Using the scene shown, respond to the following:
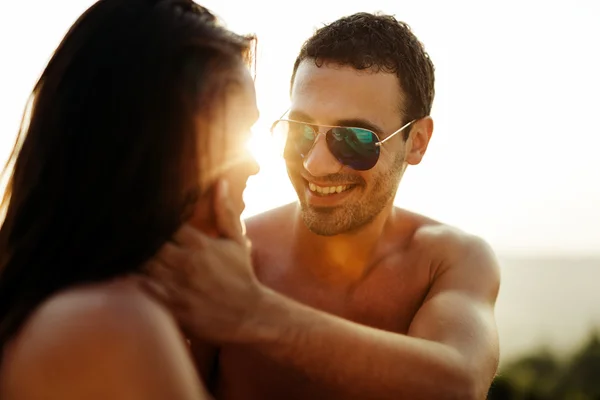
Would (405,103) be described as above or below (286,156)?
above

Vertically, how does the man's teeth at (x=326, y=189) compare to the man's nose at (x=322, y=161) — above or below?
below

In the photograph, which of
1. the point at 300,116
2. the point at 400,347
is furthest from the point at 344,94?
the point at 400,347

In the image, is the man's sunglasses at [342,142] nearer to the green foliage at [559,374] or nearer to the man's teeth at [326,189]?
the man's teeth at [326,189]

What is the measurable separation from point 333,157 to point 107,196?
238 cm

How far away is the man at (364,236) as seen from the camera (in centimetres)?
389

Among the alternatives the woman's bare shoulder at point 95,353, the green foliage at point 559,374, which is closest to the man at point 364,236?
the woman's bare shoulder at point 95,353

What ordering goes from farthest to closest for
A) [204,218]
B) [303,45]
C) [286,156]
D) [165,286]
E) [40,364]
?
[303,45], [286,156], [204,218], [165,286], [40,364]

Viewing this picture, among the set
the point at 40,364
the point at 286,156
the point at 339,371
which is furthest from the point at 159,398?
the point at 286,156

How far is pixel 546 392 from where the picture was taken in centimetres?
3494

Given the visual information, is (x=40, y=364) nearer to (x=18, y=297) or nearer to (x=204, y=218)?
(x=18, y=297)

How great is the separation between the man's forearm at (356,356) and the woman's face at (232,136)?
436 millimetres

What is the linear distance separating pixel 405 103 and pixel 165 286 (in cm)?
280

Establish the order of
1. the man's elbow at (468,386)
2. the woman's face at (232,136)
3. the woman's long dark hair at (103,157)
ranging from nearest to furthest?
the woman's long dark hair at (103,157)
the woman's face at (232,136)
the man's elbow at (468,386)

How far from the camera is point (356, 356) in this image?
2.91 meters
